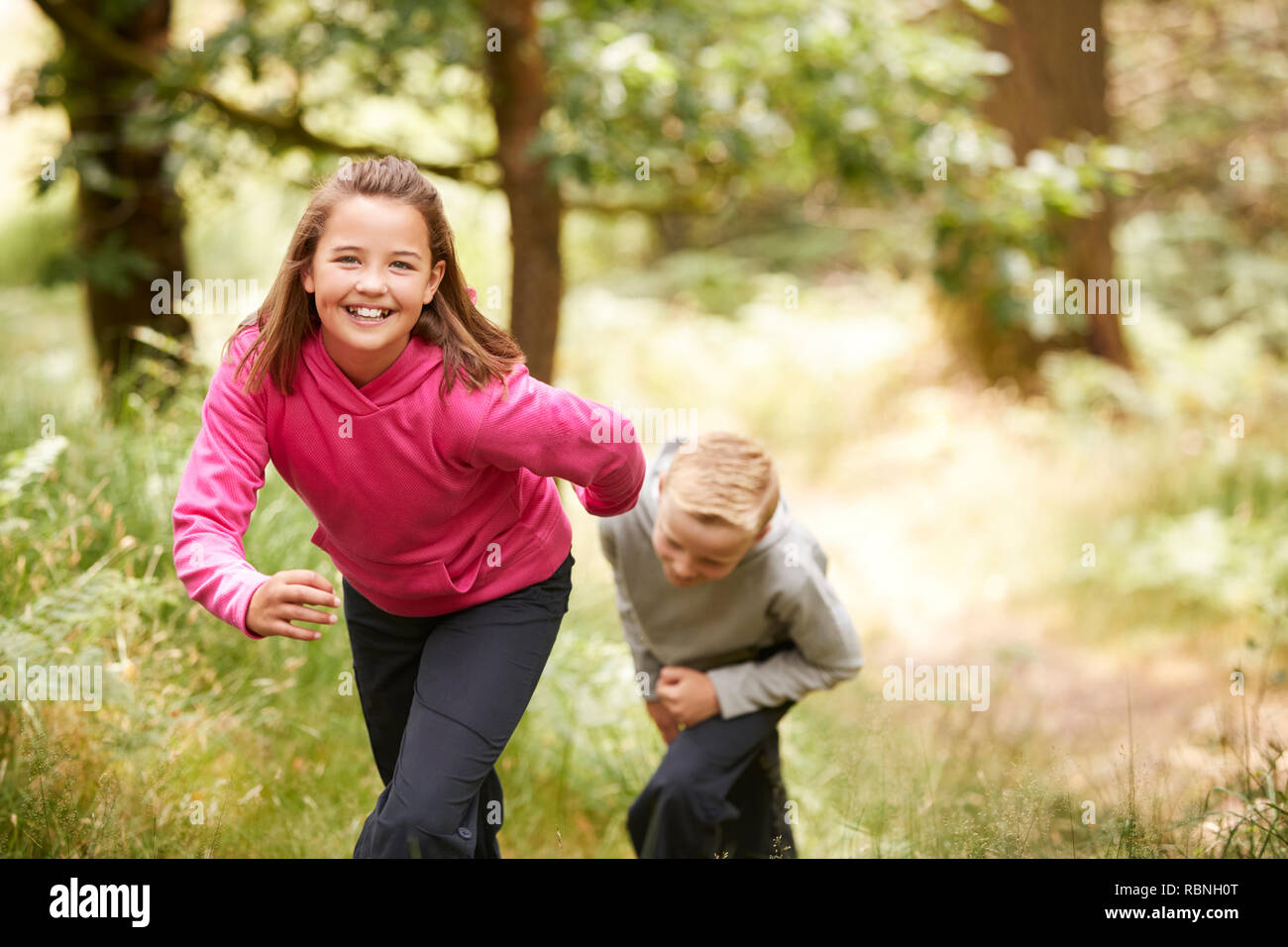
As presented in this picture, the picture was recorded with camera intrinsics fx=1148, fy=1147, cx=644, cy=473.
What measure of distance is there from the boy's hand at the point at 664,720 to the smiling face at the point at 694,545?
595 mm

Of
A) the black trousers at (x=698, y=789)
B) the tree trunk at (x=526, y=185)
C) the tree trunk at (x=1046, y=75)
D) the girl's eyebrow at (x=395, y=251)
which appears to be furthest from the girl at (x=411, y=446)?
the tree trunk at (x=1046, y=75)

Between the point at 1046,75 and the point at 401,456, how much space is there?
9207mm

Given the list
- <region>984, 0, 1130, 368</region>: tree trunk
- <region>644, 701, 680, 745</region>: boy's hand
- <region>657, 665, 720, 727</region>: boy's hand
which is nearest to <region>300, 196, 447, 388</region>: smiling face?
<region>657, 665, 720, 727</region>: boy's hand

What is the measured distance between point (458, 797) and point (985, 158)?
398 centimetres

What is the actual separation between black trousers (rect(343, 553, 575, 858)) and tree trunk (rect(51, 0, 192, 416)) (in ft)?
10.3

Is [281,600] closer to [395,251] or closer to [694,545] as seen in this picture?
[395,251]

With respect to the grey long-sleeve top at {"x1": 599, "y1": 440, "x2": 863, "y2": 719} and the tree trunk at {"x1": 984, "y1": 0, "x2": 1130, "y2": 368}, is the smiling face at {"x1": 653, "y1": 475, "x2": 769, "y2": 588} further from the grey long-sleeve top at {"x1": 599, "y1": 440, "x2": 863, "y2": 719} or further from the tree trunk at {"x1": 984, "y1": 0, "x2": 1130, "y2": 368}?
the tree trunk at {"x1": 984, "y1": 0, "x2": 1130, "y2": 368}

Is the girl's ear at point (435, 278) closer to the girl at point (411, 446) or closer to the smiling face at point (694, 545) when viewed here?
the girl at point (411, 446)

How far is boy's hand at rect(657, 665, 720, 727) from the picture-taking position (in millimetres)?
3148

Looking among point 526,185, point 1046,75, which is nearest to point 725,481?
point 526,185

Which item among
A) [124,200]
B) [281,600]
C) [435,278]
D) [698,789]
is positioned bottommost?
[698,789]

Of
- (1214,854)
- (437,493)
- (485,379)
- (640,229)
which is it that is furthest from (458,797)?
(640,229)

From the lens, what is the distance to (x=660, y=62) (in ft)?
13.9

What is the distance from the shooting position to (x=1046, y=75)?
994 cm
